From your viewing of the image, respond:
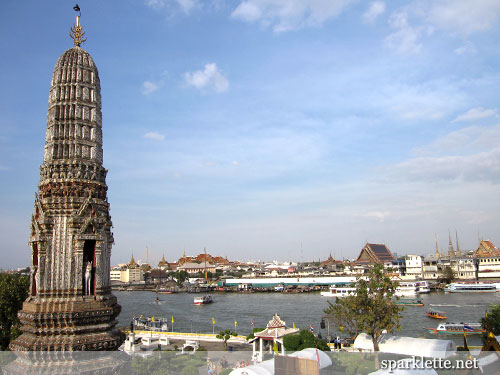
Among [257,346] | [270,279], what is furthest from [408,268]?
[257,346]

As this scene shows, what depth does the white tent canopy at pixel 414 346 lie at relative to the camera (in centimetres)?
2289

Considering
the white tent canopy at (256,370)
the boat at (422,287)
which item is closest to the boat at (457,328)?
the white tent canopy at (256,370)

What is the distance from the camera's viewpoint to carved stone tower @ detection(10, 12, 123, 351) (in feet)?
40.6

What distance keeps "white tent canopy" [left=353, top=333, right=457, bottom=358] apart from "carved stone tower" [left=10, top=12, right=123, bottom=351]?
1708 cm

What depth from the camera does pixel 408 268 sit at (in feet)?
358

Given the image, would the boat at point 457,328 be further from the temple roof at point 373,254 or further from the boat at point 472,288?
the temple roof at point 373,254

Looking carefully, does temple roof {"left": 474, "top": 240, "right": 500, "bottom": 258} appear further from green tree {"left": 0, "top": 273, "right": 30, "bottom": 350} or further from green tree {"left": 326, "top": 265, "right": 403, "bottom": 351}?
green tree {"left": 0, "top": 273, "right": 30, "bottom": 350}

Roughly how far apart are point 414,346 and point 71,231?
19947 millimetres

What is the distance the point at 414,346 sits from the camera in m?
23.5

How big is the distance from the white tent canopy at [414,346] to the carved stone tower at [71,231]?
1708 cm

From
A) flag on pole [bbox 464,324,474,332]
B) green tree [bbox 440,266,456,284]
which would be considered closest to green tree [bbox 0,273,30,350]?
flag on pole [bbox 464,324,474,332]

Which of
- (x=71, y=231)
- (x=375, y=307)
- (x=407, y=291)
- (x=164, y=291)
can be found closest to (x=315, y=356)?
(x=375, y=307)

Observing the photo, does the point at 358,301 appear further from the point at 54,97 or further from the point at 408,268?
the point at 408,268

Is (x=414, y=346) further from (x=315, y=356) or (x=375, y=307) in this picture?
(x=315, y=356)
